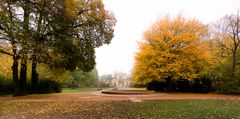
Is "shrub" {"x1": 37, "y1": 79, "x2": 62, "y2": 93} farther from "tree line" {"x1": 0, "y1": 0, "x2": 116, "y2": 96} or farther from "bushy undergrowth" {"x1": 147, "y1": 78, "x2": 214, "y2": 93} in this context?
"bushy undergrowth" {"x1": 147, "y1": 78, "x2": 214, "y2": 93}

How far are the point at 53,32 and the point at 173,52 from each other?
14.6m

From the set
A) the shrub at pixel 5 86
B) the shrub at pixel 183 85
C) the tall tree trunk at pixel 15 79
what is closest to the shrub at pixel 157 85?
the shrub at pixel 183 85

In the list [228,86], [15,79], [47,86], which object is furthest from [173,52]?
[15,79]

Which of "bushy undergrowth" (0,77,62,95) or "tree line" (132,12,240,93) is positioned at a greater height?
"tree line" (132,12,240,93)

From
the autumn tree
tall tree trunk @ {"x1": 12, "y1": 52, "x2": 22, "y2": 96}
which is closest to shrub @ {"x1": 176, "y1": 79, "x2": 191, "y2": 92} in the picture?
the autumn tree

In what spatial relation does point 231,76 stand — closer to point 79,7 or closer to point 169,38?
point 169,38

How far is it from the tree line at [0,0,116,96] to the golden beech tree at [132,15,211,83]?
22.1 feet

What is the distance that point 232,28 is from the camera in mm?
31172

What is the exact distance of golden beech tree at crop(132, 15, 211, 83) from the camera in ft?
101

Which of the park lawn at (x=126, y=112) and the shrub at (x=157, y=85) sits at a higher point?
the shrub at (x=157, y=85)

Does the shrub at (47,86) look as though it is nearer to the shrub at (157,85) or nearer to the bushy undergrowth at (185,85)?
the shrub at (157,85)

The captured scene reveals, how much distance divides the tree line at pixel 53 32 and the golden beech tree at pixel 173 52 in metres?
6.73

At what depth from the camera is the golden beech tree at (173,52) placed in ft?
101

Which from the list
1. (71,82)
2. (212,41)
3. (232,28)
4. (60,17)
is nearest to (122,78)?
(71,82)
